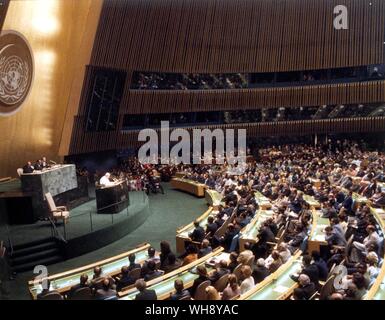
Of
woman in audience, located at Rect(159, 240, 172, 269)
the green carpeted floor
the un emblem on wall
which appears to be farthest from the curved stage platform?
the un emblem on wall

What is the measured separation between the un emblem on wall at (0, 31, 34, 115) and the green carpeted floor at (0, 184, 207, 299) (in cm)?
548

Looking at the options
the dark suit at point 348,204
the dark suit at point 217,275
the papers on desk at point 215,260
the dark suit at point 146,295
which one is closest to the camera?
the dark suit at point 146,295

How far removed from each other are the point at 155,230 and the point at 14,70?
21.6 ft

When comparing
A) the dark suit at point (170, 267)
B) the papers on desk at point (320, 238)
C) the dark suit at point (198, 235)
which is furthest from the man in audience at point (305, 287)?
the dark suit at point (198, 235)

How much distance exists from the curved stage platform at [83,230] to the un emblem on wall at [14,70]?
13.0 feet

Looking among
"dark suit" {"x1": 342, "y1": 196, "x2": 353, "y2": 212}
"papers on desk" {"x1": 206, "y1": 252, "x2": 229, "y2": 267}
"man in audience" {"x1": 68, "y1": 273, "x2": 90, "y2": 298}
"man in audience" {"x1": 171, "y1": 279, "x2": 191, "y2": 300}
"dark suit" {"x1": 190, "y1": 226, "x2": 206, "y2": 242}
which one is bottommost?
"man in audience" {"x1": 68, "y1": 273, "x2": 90, "y2": 298}

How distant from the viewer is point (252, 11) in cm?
2094

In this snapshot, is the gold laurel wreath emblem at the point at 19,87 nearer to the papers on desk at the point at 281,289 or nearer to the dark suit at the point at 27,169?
the dark suit at the point at 27,169

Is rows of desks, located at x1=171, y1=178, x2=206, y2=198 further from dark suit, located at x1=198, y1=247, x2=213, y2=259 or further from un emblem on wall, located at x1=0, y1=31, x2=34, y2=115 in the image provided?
dark suit, located at x1=198, y1=247, x2=213, y2=259

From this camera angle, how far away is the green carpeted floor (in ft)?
26.4

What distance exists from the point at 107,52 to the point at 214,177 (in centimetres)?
687

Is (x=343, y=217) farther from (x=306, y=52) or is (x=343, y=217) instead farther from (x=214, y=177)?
(x=306, y=52)

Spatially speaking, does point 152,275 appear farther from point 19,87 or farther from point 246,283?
point 19,87

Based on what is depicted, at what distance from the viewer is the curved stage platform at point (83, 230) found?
9.21m
